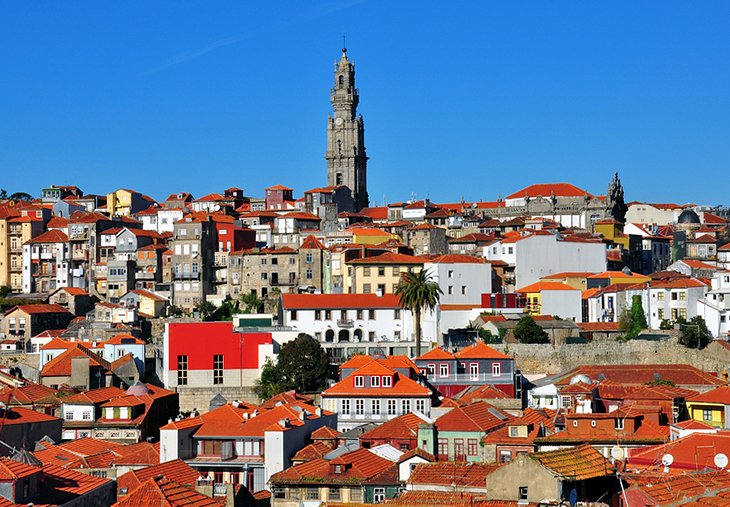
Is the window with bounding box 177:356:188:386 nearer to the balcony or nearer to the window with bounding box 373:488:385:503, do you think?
the balcony

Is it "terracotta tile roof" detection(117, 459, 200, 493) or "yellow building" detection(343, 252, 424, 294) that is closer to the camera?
"terracotta tile roof" detection(117, 459, 200, 493)

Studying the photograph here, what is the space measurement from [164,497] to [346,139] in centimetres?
11213

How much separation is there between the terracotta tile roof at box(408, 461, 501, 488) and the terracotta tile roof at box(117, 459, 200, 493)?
6475 mm

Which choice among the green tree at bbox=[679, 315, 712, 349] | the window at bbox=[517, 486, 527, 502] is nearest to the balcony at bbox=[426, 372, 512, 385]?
the green tree at bbox=[679, 315, 712, 349]

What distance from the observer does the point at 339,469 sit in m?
42.2

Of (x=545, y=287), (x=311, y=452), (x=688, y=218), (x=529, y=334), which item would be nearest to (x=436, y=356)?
(x=529, y=334)

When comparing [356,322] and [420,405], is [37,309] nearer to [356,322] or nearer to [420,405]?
[356,322]

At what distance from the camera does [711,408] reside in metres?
51.7

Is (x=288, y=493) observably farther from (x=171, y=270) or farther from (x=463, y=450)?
(x=171, y=270)

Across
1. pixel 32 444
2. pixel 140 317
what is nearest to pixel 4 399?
pixel 32 444

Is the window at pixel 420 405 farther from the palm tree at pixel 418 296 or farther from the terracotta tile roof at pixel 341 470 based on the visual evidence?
the terracotta tile roof at pixel 341 470

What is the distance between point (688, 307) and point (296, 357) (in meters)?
23.7

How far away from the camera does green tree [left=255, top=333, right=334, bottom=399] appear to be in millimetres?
68062

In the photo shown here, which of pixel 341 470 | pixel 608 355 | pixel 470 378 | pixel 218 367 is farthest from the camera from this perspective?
pixel 218 367
